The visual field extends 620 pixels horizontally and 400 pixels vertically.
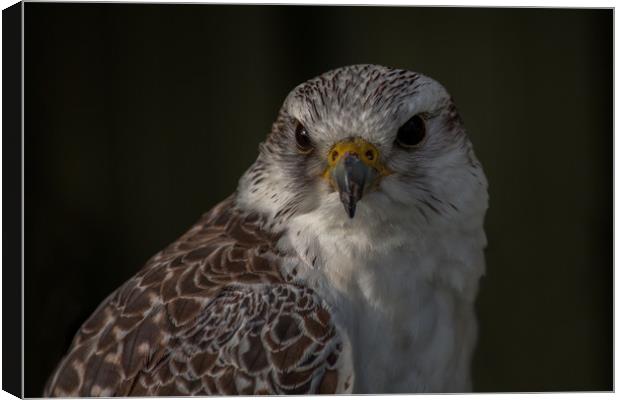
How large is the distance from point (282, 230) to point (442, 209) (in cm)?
38

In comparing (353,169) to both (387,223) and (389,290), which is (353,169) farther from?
(389,290)

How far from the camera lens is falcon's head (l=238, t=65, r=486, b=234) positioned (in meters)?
1.90

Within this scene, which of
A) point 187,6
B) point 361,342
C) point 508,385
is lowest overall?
point 508,385

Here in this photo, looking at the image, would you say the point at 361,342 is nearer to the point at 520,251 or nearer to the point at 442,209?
the point at 442,209

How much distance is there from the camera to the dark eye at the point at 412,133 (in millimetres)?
1958

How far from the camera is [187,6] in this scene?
2.31 m

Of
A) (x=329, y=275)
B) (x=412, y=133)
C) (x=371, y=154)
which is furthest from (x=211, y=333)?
(x=412, y=133)

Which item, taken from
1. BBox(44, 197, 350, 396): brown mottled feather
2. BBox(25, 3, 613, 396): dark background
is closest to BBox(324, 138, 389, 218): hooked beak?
BBox(44, 197, 350, 396): brown mottled feather

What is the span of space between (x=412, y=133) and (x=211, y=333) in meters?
0.63

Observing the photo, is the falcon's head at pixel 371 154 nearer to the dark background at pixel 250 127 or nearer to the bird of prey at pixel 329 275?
the bird of prey at pixel 329 275

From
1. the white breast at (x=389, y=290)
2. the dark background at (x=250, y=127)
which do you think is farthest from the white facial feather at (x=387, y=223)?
the dark background at (x=250, y=127)

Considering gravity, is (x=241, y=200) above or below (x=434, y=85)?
below

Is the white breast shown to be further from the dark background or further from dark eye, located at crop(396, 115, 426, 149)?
the dark background

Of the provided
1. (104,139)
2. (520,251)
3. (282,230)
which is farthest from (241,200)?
(520,251)
